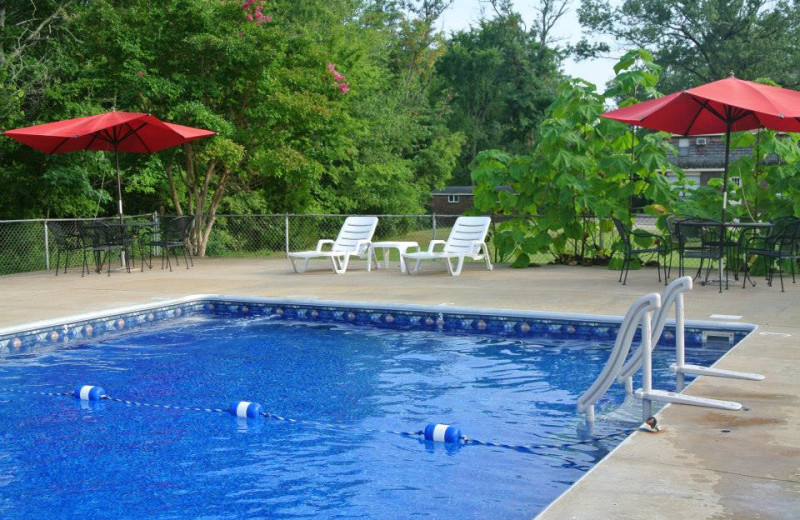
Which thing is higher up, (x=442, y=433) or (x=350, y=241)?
(x=350, y=241)

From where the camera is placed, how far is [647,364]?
14.0ft

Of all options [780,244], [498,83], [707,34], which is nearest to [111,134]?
[780,244]

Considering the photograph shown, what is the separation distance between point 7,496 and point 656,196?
9.28 meters

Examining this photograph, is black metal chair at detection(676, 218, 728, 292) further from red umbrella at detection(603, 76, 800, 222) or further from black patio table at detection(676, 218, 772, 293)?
red umbrella at detection(603, 76, 800, 222)

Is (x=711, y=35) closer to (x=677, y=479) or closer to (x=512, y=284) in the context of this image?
(x=512, y=284)

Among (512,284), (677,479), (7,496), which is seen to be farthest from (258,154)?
(677,479)

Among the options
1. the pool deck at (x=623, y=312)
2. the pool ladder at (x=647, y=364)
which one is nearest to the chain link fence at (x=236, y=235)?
the pool deck at (x=623, y=312)

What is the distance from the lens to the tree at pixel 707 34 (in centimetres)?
3128

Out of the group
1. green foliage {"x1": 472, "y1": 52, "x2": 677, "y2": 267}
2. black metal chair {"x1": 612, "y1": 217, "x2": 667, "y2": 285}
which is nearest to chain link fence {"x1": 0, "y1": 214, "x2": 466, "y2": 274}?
green foliage {"x1": 472, "y1": 52, "x2": 677, "y2": 267}

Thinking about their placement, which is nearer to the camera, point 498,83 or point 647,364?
point 647,364

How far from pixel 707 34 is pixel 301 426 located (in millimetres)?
32458

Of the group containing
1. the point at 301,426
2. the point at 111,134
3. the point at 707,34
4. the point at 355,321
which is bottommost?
the point at 301,426

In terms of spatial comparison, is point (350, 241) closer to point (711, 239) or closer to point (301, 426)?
point (711, 239)

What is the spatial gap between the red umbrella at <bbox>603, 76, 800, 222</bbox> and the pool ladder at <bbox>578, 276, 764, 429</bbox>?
14.5 ft
